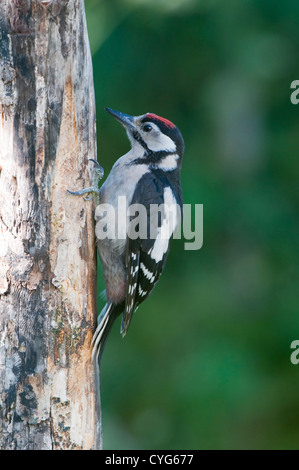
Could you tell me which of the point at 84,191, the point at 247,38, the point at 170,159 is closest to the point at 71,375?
the point at 84,191

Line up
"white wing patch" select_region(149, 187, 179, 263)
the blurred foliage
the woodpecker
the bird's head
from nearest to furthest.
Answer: the woodpecker, "white wing patch" select_region(149, 187, 179, 263), the bird's head, the blurred foliage

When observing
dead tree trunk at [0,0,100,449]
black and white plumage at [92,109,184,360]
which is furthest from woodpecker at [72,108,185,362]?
dead tree trunk at [0,0,100,449]

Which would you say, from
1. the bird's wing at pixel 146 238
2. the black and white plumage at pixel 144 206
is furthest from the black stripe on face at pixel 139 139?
the bird's wing at pixel 146 238

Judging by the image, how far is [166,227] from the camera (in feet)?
10.6

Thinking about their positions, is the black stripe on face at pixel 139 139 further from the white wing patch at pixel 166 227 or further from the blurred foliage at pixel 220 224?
the blurred foliage at pixel 220 224

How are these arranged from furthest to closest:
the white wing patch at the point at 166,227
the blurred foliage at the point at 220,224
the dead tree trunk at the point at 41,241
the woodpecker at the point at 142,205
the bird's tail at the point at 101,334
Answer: the blurred foliage at the point at 220,224 < the white wing patch at the point at 166,227 < the woodpecker at the point at 142,205 < the bird's tail at the point at 101,334 < the dead tree trunk at the point at 41,241

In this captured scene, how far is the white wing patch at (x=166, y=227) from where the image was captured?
319cm

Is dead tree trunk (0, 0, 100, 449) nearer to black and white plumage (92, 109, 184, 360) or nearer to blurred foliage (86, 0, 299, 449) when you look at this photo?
black and white plumage (92, 109, 184, 360)

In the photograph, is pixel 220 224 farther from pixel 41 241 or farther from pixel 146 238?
pixel 41 241

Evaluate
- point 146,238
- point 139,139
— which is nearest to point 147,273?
point 146,238

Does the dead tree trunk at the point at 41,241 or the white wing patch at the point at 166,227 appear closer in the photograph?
the dead tree trunk at the point at 41,241

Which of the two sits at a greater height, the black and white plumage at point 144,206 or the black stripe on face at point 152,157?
the black stripe on face at point 152,157

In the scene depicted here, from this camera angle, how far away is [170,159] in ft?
11.0

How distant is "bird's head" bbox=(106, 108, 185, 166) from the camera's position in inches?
130
